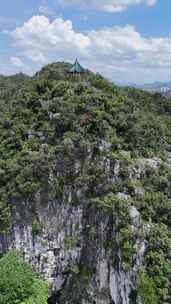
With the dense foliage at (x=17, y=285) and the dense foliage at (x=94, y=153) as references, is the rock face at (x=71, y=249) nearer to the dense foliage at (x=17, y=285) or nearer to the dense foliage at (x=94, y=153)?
the dense foliage at (x=94, y=153)

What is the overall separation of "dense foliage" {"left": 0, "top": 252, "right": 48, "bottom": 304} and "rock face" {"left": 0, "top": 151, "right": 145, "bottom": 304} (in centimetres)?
222

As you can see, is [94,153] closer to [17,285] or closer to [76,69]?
[17,285]

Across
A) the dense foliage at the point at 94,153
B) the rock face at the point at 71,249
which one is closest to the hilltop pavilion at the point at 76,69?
the dense foliage at the point at 94,153

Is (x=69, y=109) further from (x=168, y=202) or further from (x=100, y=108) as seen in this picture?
(x=168, y=202)

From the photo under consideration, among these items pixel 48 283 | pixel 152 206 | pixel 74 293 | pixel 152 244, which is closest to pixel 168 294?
pixel 152 244

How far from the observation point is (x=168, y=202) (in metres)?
20.3

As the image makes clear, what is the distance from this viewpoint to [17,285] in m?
18.1

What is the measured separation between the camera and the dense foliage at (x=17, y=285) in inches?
708

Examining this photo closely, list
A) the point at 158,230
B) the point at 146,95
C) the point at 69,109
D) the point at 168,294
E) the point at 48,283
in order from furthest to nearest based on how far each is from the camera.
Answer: the point at 146,95 → the point at 69,109 → the point at 48,283 → the point at 158,230 → the point at 168,294

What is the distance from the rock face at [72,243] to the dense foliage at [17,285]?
222cm

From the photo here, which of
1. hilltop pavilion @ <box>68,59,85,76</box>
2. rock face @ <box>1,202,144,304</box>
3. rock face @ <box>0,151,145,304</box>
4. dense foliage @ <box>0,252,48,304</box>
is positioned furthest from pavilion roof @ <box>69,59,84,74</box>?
dense foliage @ <box>0,252,48,304</box>

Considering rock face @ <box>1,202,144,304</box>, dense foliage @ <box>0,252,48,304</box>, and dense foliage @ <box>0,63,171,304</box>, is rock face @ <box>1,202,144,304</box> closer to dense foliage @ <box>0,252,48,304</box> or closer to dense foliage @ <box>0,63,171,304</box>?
dense foliage @ <box>0,63,171,304</box>

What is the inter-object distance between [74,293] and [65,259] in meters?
1.95

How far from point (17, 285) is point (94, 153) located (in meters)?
8.78
